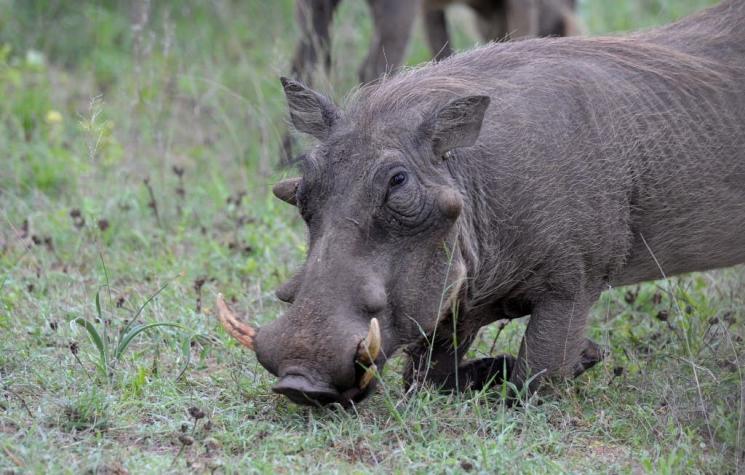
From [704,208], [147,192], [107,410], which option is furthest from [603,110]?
[147,192]

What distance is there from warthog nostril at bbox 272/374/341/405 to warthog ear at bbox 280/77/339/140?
823 mm

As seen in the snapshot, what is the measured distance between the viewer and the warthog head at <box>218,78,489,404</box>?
2941 mm

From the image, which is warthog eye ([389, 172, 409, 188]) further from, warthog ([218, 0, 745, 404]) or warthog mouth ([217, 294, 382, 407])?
warthog mouth ([217, 294, 382, 407])

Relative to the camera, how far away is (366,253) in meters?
3.11

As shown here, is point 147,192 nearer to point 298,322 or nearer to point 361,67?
point 361,67

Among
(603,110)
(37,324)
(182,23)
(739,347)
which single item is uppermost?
(182,23)

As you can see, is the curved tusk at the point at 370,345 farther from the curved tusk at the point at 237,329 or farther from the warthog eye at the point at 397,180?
the warthog eye at the point at 397,180

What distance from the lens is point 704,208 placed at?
3742mm

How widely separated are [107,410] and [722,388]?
5.80 feet

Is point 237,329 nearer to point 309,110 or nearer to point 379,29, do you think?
point 309,110

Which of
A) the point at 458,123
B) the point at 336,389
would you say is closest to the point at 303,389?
the point at 336,389

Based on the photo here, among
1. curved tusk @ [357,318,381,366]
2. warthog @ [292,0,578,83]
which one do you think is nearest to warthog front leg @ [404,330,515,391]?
curved tusk @ [357,318,381,366]

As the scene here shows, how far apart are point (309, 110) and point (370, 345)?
87cm

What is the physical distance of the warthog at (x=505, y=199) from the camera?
3.08m
